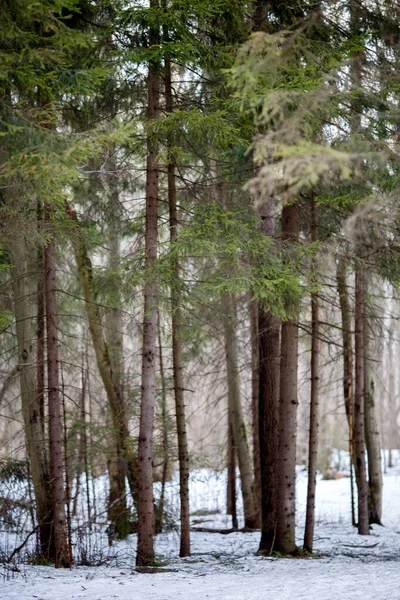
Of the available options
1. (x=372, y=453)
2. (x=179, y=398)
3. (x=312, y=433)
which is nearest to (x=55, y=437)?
(x=179, y=398)

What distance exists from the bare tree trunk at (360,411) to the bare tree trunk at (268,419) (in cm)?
237

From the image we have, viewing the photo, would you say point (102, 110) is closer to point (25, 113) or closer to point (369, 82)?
point (25, 113)

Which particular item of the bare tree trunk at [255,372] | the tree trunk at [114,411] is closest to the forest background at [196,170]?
the tree trunk at [114,411]

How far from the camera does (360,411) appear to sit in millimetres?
12727

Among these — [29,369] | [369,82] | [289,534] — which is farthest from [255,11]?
[289,534]

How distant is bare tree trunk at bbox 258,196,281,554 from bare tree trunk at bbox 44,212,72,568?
130 inches

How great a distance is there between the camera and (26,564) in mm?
8727

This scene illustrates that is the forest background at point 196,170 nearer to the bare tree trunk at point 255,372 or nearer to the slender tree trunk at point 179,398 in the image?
the slender tree trunk at point 179,398

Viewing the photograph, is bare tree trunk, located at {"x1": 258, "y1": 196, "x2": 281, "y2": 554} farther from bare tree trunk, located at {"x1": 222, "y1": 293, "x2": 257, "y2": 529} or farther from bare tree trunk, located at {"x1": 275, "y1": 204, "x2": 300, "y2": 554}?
bare tree trunk, located at {"x1": 222, "y1": 293, "x2": 257, "y2": 529}

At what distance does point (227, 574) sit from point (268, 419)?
2.63 m

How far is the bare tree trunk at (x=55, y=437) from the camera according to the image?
8398 millimetres

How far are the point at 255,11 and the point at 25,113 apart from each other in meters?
4.81

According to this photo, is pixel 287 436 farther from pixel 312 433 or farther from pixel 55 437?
pixel 55 437

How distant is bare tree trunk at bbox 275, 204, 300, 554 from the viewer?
9.95m
